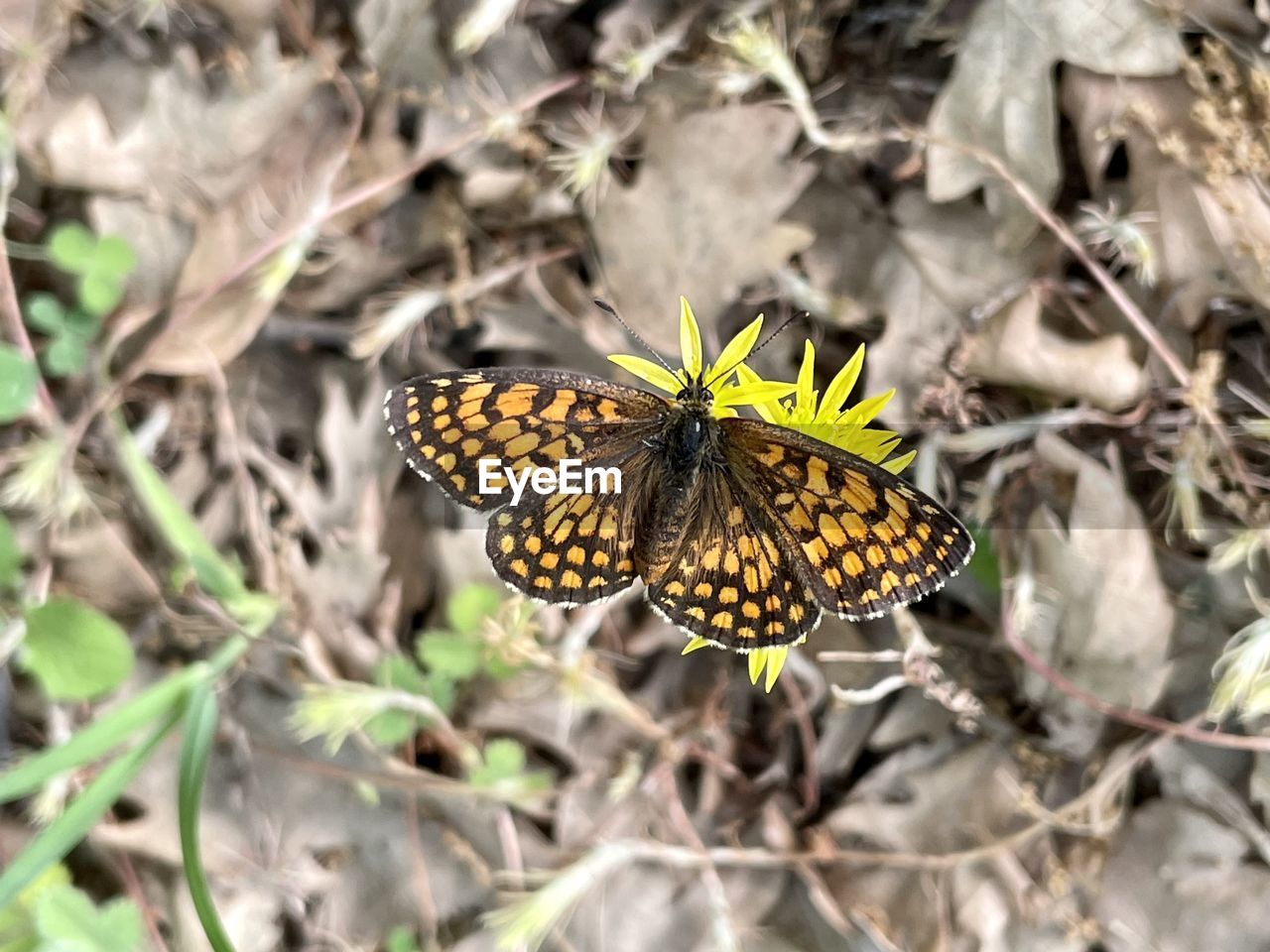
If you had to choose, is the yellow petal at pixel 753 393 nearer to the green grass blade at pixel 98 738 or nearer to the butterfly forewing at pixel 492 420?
the butterfly forewing at pixel 492 420

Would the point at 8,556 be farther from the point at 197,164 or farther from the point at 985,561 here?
the point at 985,561

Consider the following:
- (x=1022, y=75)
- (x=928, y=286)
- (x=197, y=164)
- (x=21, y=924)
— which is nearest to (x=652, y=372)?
(x=928, y=286)

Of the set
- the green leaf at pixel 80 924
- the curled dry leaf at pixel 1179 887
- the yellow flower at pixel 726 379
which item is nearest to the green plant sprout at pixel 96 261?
the green leaf at pixel 80 924

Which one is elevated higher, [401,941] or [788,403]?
[788,403]

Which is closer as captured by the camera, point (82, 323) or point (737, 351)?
point (737, 351)

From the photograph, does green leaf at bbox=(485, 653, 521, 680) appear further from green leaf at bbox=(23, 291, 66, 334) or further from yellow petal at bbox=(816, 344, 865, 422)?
green leaf at bbox=(23, 291, 66, 334)

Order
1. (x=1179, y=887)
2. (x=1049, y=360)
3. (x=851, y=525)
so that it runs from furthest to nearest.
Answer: (x=1179, y=887) < (x=1049, y=360) < (x=851, y=525)

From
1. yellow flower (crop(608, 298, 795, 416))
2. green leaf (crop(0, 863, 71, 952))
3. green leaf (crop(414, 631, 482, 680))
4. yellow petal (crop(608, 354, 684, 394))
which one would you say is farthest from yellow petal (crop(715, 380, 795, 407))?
green leaf (crop(0, 863, 71, 952))
